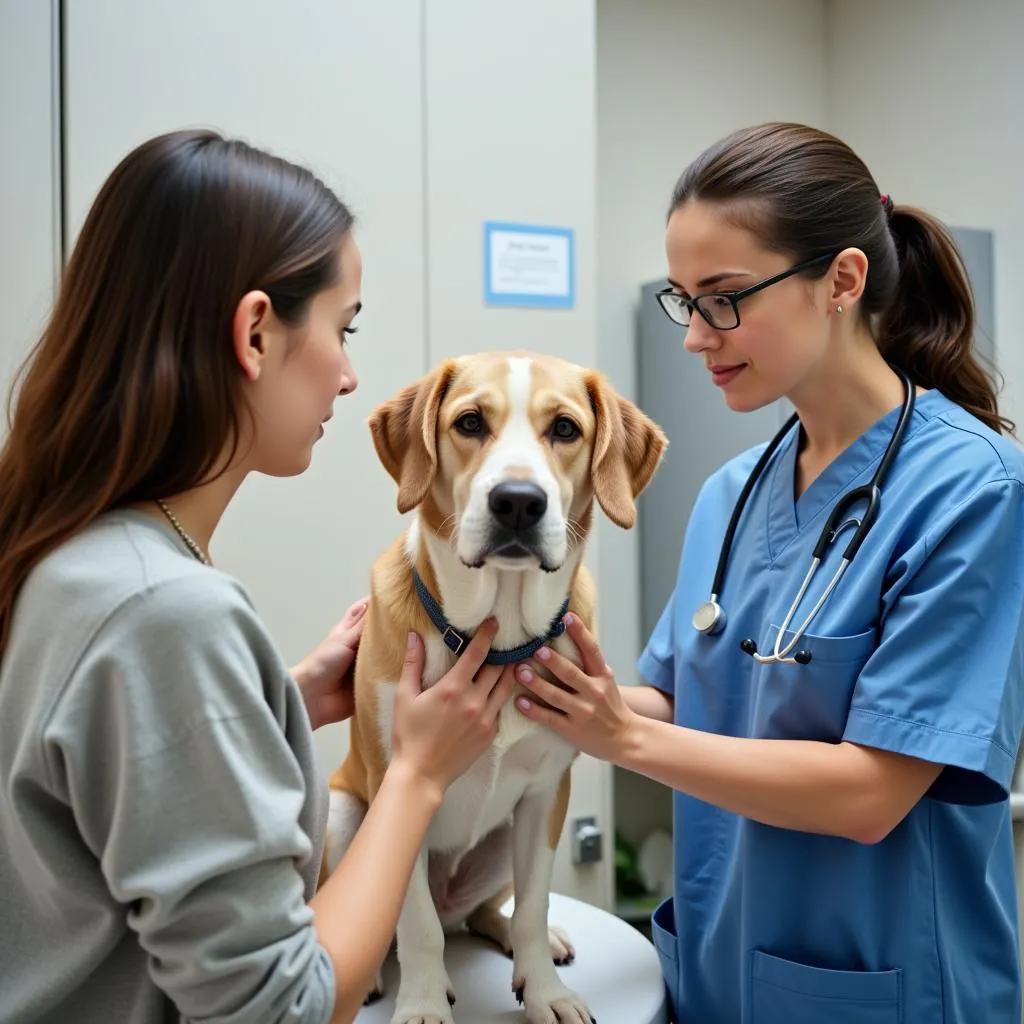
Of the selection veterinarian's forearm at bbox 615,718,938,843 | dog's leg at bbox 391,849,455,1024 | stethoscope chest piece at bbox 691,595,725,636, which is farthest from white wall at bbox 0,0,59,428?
veterinarian's forearm at bbox 615,718,938,843

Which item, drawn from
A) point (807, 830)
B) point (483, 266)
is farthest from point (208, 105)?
point (807, 830)

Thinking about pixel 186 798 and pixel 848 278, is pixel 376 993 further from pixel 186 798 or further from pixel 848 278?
pixel 848 278

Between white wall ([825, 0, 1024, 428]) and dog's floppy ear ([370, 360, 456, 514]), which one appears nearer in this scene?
dog's floppy ear ([370, 360, 456, 514])

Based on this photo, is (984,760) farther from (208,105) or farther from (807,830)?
(208,105)

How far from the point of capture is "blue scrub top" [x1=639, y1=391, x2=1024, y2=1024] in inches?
43.5

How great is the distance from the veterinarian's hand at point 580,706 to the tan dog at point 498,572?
0.03 m

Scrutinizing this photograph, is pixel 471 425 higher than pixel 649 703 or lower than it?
higher

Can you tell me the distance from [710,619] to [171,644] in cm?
83

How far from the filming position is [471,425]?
4.21 feet

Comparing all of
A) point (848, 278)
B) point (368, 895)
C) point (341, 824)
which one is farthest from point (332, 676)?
point (848, 278)

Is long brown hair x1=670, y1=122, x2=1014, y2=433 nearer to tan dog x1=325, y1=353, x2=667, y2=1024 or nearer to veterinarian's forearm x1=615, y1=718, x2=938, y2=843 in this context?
tan dog x1=325, y1=353, x2=667, y2=1024

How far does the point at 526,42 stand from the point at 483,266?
1.57 ft

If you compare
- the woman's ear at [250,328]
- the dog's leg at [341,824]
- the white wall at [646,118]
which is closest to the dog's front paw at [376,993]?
the dog's leg at [341,824]

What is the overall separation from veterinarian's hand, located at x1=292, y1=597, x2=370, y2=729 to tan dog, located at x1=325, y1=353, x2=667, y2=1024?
10 cm
